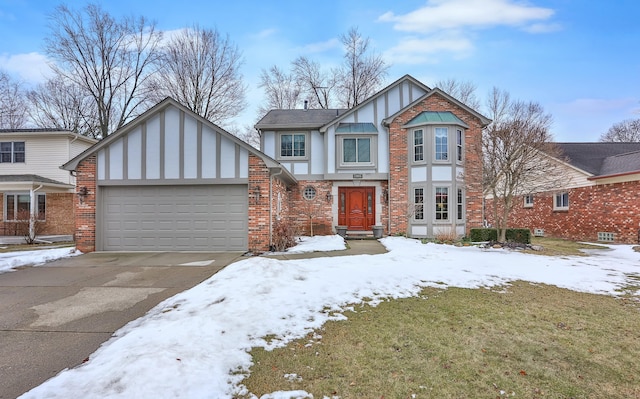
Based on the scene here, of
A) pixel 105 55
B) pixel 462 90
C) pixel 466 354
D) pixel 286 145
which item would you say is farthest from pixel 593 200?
pixel 105 55

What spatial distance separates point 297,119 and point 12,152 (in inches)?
618

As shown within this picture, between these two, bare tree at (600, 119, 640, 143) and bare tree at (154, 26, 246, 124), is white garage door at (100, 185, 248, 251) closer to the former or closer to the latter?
A: bare tree at (154, 26, 246, 124)

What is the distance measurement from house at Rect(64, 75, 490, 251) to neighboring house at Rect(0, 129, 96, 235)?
861 centimetres

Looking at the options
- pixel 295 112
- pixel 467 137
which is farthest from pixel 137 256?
pixel 467 137

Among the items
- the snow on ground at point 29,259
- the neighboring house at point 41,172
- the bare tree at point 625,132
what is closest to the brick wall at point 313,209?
the snow on ground at point 29,259

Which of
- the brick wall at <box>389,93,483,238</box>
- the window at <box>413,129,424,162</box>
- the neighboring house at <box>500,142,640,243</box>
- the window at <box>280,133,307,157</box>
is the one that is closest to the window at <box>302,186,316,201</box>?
the window at <box>280,133,307,157</box>

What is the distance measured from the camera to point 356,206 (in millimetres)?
15562

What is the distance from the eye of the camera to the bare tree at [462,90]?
89.8 ft

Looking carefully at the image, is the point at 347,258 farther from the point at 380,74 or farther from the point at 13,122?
the point at 13,122

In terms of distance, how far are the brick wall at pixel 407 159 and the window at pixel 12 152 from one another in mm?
19795

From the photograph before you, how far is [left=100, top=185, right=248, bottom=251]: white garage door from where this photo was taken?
10.4 metres

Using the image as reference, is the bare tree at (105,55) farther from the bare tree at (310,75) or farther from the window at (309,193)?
the window at (309,193)

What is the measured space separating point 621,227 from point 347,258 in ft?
46.0

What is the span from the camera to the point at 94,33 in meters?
23.2
